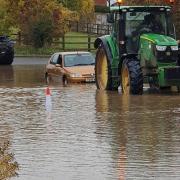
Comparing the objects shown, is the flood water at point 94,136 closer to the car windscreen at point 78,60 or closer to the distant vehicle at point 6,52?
the car windscreen at point 78,60

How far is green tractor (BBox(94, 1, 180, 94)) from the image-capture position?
825 inches

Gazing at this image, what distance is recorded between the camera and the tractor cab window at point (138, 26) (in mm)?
22359

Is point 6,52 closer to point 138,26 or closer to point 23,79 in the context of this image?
point 23,79

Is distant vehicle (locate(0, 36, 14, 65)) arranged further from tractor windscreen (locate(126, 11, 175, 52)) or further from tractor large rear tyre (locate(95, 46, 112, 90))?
tractor windscreen (locate(126, 11, 175, 52))

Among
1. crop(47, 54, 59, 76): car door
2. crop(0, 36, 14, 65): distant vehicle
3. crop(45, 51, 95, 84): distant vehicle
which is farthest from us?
crop(0, 36, 14, 65): distant vehicle

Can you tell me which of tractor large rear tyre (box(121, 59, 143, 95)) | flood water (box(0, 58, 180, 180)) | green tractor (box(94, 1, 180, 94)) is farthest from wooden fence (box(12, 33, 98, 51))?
flood water (box(0, 58, 180, 180))

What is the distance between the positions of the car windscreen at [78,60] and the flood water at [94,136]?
796 centimetres

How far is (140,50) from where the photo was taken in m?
21.9

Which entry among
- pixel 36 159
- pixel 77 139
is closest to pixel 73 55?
pixel 77 139

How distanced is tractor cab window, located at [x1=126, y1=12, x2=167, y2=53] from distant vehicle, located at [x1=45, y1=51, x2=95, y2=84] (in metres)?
5.86

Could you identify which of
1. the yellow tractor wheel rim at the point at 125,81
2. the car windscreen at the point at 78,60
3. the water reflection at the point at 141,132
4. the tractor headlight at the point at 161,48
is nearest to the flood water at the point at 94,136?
the water reflection at the point at 141,132

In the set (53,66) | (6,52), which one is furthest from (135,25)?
(6,52)

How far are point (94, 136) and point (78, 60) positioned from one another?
16.6 meters

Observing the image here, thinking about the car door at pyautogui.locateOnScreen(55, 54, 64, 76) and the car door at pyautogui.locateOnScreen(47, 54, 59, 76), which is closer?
the car door at pyautogui.locateOnScreen(55, 54, 64, 76)
